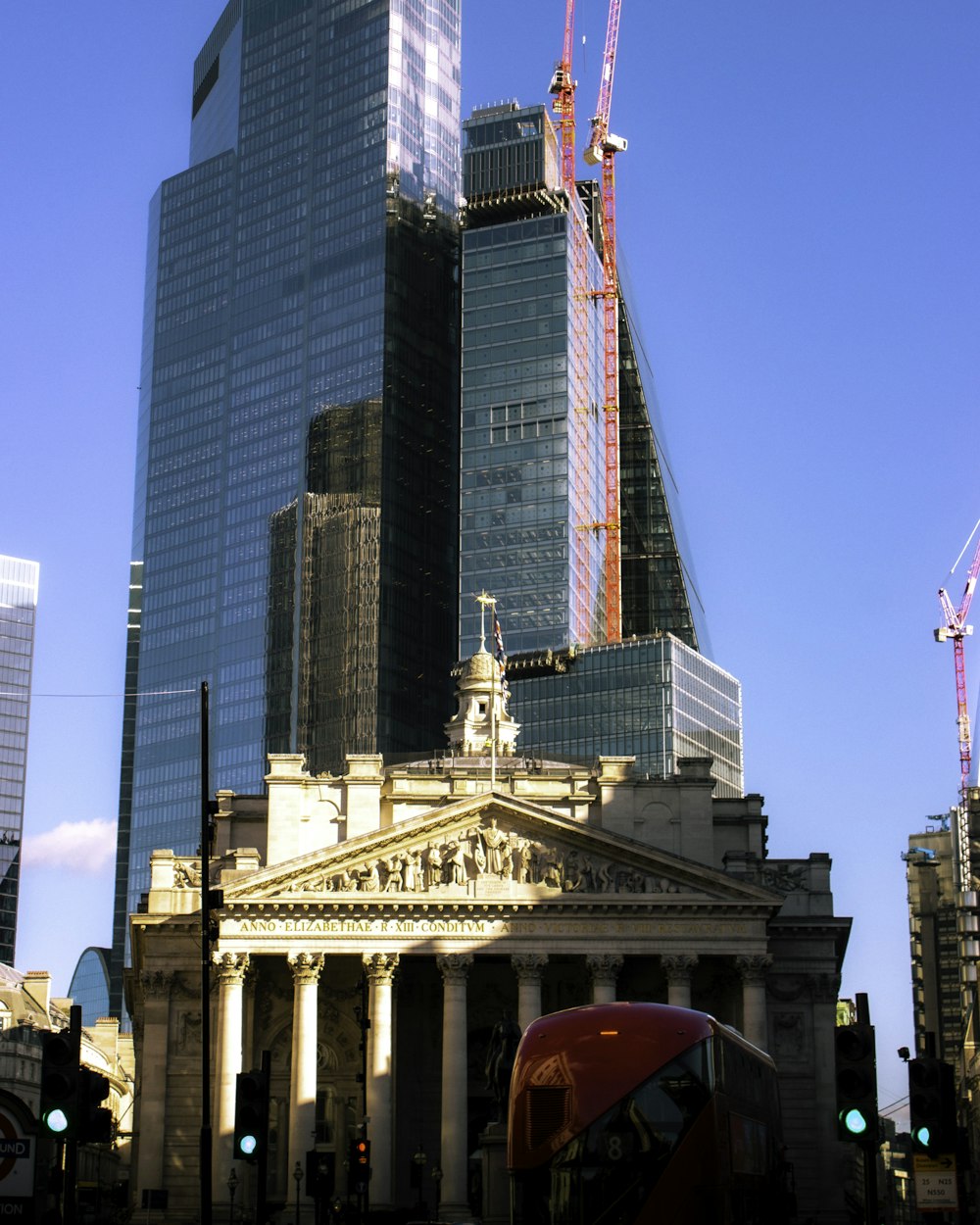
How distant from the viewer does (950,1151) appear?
3322 centimetres

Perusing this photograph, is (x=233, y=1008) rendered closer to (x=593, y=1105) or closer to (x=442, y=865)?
(x=442, y=865)

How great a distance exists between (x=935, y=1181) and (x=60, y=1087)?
1421 centimetres

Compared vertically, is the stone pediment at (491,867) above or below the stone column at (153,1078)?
above

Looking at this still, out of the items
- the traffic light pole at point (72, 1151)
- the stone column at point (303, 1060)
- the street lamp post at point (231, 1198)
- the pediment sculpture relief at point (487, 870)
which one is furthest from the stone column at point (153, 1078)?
the traffic light pole at point (72, 1151)

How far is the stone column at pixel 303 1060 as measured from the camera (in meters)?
93.4

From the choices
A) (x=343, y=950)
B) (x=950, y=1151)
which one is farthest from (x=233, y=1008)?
(x=950, y=1151)

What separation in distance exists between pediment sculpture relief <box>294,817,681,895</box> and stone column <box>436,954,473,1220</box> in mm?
3580

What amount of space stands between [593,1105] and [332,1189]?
5523 centimetres

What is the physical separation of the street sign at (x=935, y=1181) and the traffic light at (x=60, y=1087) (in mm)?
13112

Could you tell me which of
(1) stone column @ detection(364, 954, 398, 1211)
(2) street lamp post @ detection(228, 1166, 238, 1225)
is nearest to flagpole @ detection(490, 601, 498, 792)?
(1) stone column @ detection(364, 954, 398, 1211)

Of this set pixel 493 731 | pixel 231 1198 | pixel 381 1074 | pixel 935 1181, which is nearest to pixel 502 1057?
pixel 935 1181

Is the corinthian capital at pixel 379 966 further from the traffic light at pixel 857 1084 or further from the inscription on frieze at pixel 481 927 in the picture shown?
the traffic light at pixel 857 1084

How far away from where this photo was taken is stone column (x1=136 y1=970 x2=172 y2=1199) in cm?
9694

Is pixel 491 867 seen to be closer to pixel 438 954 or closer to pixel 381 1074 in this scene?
pixel 438 954
